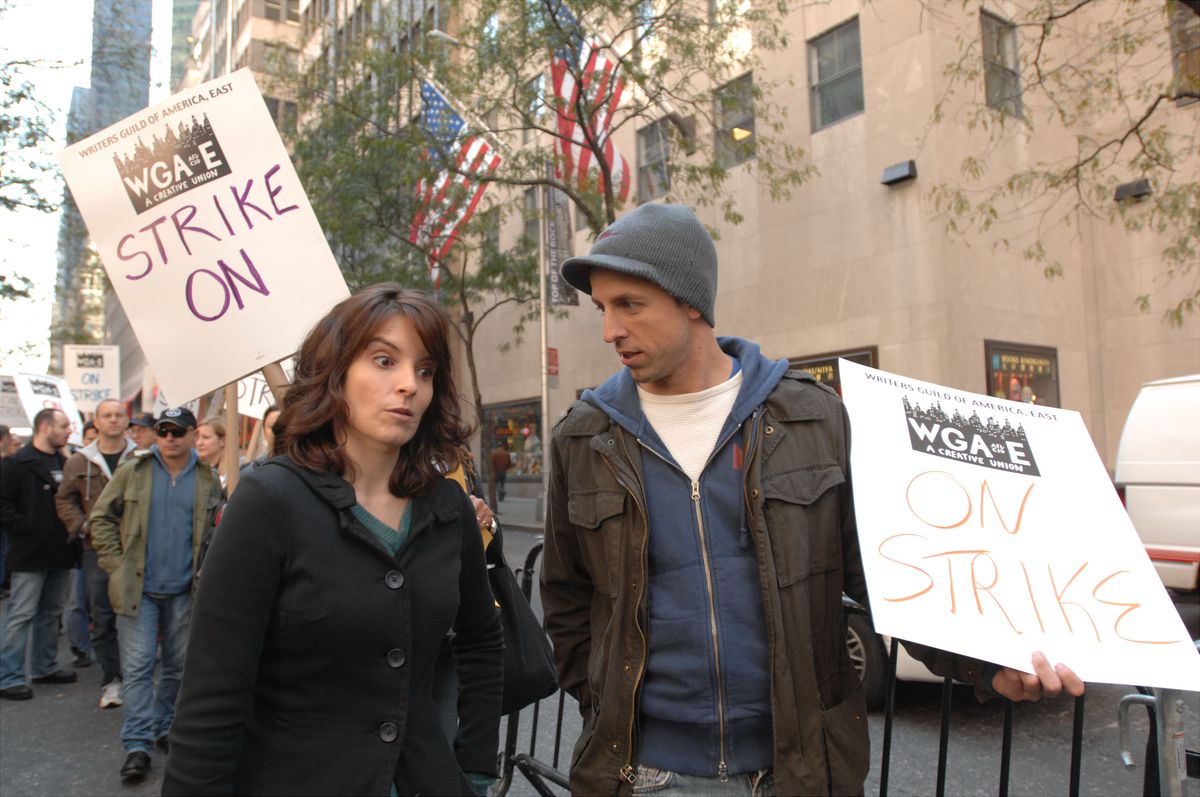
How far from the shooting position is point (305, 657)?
1687 millimetres

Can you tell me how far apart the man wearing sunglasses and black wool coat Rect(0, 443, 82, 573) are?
1.93 metres

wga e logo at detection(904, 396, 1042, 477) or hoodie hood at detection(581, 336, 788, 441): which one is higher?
hoodie hood at detection(581, 336, 788, 441)

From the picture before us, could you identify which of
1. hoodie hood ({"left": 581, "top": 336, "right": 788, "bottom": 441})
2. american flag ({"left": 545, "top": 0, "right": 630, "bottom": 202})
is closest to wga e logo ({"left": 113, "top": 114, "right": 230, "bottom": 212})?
hoodie hood ({"left": 581, "top": 336, "right": 788, "bottom": 441})

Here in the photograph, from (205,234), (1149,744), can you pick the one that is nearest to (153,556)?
(205,234)

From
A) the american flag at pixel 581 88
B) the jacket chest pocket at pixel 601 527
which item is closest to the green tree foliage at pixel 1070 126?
the american flag at pixel 581 88

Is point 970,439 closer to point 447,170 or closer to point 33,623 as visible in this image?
point 33,623

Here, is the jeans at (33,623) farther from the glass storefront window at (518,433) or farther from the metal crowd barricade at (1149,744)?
the glass storefront window at (518,433)

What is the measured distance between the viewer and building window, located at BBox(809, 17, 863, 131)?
1583cm

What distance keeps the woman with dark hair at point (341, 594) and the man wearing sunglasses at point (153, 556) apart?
359cm

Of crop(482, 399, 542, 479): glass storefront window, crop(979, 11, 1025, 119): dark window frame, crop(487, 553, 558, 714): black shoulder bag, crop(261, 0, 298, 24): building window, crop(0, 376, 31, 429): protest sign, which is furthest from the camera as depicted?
crop(261, 0, 298, 24): building window

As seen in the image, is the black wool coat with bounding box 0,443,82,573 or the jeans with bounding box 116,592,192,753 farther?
the black wool coat with bounding box 0,443,82,573

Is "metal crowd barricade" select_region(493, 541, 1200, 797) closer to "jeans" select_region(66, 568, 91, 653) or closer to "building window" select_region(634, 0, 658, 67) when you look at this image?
"jeans" select_region(66, 568, 91, 653)

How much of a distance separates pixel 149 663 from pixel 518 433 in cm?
2221

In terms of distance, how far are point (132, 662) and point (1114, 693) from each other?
631cm
